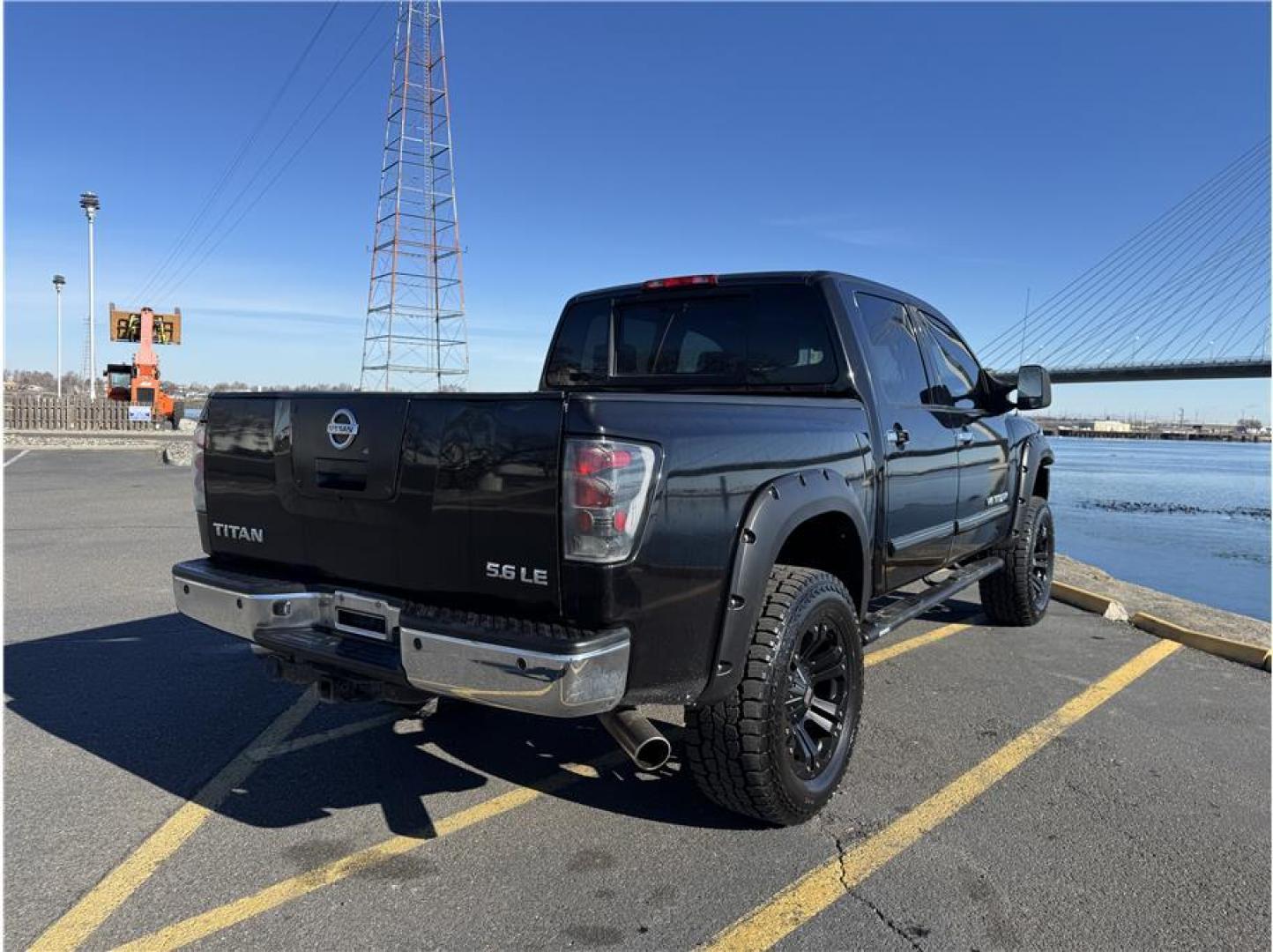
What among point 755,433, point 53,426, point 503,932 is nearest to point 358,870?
point 503,932

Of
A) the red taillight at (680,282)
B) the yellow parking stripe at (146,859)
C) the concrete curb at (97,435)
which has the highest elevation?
the red taillight at (680,282)

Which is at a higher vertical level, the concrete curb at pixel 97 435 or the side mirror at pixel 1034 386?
the side mirror at pixel 1034 386

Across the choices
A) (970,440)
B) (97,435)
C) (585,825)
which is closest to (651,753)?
(585,825)

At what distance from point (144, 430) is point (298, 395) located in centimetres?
3661

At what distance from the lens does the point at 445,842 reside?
10.1 ft

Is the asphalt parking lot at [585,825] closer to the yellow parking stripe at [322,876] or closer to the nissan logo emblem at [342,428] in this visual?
the yellow parking stripe at [322,876]

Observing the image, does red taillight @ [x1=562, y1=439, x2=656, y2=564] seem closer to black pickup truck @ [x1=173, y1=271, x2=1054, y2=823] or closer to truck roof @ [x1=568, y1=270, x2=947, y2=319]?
black pickup truck @ [x1=173, y1=271, x2=1054, y2=823]

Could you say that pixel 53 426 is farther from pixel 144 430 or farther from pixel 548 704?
pixel 548 704

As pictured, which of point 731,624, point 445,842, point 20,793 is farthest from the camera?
point 20,793

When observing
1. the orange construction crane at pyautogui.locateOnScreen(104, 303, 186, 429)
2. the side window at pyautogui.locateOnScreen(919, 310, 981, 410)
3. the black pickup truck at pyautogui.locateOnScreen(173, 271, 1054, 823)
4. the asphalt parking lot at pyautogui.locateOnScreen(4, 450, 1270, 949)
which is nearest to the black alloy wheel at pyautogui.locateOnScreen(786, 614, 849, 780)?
the black pickup truck at pyautogui.locateOnScreen(173, 271, 1054, 823)

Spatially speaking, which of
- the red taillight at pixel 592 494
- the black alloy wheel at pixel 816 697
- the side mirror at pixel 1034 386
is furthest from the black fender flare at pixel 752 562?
the side mirror at pixel 1034 386

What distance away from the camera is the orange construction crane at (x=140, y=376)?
34531 mm

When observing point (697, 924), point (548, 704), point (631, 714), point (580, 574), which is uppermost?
point (580, 574)

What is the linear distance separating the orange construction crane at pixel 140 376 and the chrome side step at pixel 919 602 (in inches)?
1434
